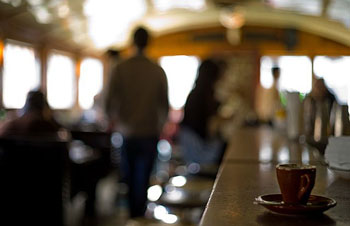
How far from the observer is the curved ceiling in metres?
10.7

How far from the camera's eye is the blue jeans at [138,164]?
16.1ft

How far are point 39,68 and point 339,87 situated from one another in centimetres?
560

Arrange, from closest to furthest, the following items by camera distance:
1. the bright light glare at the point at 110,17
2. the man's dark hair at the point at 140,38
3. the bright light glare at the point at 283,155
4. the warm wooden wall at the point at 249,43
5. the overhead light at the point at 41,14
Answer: the bright light glare at the point at 283,155
the man's dark hair at the point at 140,38
the overhead light at the point at 41,14
the bright light glare at the point at 110,17
the warm wooden wall at the point at 249,43

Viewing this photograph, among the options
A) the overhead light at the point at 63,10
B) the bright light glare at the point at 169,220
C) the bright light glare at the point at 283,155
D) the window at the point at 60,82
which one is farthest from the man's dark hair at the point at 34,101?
the window at the point at 60,82

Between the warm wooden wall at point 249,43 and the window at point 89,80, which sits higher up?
the warm wooden wall at point 249,43

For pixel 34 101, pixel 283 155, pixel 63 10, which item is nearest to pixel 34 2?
pixel 63 10

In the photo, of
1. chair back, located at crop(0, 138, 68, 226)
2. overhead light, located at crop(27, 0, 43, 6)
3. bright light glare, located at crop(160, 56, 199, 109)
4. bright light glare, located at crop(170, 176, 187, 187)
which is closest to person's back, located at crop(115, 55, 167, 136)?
bright light glare, located at crop(170, 176, 187, 187)

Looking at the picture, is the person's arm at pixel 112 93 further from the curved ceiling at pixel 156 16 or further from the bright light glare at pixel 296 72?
the bright light glare at pixel 296 72

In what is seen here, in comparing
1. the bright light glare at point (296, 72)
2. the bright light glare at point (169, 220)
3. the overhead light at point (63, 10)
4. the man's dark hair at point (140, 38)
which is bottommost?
the bright light glare at point (169, 220)

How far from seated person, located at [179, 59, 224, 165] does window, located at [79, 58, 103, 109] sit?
9405 mm

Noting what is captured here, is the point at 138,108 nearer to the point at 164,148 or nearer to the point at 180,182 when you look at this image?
the point at 180,182

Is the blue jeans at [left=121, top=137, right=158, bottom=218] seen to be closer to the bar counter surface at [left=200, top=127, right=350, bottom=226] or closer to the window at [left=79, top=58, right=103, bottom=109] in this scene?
the bar counter surface at [left=200, top=127, right=350, bottom=226]

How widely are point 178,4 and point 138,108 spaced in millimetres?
8870

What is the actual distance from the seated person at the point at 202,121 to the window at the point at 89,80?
30.9 ft
